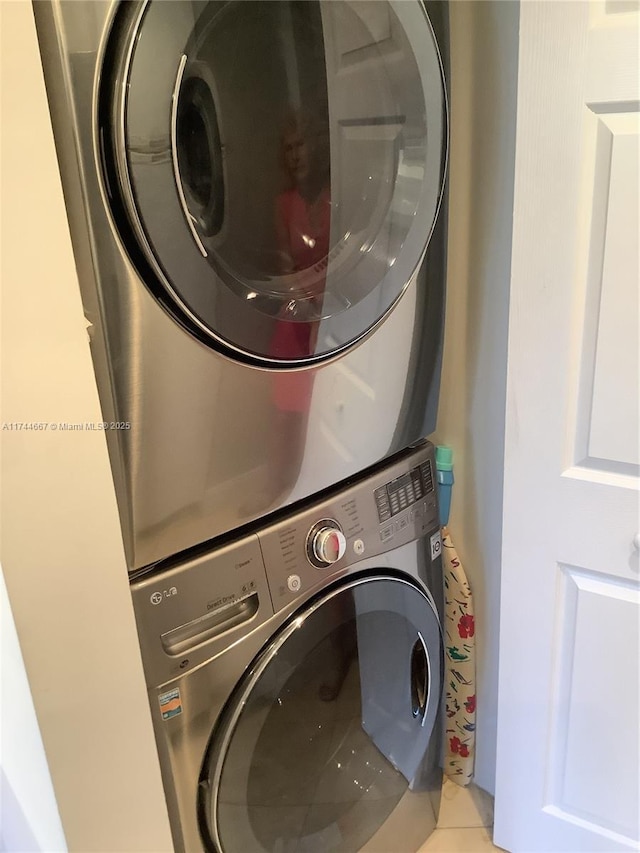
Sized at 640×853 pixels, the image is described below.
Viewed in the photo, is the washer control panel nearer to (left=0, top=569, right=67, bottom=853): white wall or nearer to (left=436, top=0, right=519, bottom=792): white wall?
(left=436, top=0, right=519, bottom=792): white wall

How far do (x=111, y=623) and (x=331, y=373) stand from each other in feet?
1.47

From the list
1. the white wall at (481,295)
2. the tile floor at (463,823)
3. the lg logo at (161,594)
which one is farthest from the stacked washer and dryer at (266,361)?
the tile floor at (463,823)

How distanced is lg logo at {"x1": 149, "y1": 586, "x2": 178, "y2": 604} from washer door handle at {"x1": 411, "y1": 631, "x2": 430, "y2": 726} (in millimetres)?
561

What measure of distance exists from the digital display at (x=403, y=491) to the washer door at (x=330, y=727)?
0.39ft

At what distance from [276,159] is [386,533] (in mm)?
623

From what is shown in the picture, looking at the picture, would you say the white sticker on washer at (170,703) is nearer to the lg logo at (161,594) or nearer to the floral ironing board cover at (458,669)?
the lg logo at (161,594)

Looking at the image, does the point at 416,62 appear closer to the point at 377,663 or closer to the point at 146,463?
the point at 146,463

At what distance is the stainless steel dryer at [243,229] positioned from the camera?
0.71m

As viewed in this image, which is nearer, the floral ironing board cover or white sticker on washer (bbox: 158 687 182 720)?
white sticker on washer (bbox: 158 687 182 720)

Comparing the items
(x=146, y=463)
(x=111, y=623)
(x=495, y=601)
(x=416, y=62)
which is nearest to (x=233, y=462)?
(x=146, y=463)

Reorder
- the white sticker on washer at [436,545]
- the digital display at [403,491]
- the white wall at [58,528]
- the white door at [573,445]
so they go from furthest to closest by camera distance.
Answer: the white sticker on washer at [436,545]
the digital display at [403,491]
the white door at [573,445]
the white wall at [58,528]

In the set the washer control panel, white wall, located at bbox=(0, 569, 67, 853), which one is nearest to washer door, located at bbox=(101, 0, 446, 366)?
the washer control panel

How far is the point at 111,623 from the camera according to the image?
0.78 meters

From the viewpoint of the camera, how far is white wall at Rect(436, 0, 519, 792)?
3.80 ft
